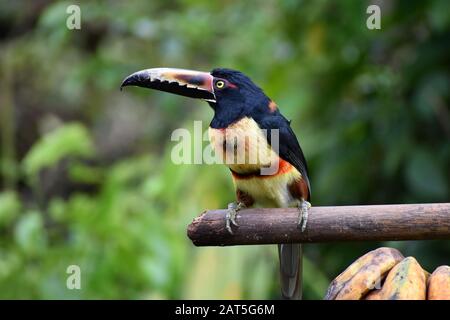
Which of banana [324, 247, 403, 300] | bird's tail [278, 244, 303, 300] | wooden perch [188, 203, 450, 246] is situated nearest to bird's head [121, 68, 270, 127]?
wooden perch [188, 203, 450, 246]

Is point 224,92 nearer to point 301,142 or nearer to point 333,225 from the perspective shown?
point 333,225

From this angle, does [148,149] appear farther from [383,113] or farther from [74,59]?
[383,113]

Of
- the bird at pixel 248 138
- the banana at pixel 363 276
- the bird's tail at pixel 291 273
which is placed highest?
the bird at pixel 248 138

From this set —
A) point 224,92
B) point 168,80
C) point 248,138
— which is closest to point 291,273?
point 248,138

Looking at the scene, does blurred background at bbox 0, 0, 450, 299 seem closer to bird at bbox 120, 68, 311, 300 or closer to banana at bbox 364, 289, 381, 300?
bird at bbox 120, 68, 311, 300

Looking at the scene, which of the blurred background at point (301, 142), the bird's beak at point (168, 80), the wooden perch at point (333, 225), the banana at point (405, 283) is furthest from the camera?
the blurred background at point (301, 142)

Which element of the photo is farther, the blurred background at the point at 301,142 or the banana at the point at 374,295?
the blurred background at the point at 301,142

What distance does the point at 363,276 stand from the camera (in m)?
1.60

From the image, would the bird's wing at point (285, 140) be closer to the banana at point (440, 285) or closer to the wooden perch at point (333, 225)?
the wooden perch at point (333, 225)

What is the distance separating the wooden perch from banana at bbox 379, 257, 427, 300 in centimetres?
21

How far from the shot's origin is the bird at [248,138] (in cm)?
221

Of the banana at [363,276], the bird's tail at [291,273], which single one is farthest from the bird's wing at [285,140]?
the banana at [363,276]

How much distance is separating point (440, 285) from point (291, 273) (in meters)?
1.11

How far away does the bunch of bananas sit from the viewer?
5.03ft
